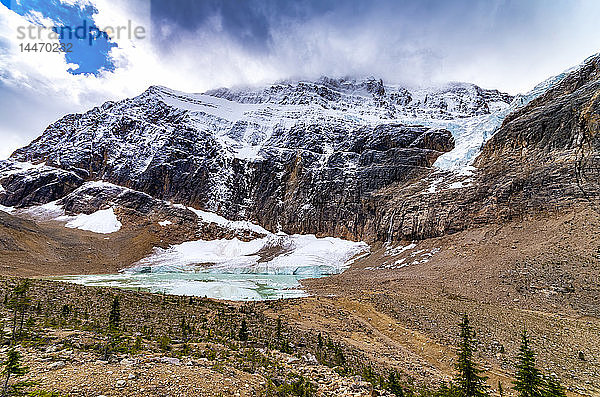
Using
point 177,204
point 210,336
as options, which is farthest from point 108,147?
point 210,336

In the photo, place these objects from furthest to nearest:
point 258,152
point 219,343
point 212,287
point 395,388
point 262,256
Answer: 1. point 258,152
2. point 262,256
3. point 212,287
4. point 219,343
5. point 395,388

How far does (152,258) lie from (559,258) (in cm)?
6636

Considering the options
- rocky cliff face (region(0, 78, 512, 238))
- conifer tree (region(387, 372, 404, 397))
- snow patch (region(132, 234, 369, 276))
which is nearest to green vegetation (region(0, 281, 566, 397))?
conifer tree (region(387, 372, 404, 397))

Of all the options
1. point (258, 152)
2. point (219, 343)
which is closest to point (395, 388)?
point (219, 343)

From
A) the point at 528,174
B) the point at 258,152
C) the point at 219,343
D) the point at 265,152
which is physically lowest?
the point at 219,343

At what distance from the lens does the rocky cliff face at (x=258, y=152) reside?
73.1 m

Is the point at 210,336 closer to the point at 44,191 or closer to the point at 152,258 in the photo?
the point at 152,258

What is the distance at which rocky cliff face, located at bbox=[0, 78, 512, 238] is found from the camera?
7312 centimetres

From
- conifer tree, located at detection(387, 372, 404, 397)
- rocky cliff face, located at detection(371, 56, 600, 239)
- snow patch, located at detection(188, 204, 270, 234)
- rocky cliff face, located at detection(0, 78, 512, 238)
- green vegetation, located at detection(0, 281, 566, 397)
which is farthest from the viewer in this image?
snow patch, located at detection(188, 204, 270, 234)

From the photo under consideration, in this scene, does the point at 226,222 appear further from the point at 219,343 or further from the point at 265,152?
the point at 219,343

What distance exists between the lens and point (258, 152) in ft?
317

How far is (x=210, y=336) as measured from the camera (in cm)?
1110

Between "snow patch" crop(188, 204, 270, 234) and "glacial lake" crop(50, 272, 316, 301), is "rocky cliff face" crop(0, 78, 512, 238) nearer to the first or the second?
"snow patch" crop(188, 204, 270, 234)

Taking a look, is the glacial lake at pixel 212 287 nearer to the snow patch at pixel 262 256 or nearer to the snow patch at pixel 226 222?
the snow patch at pixel 262 256
